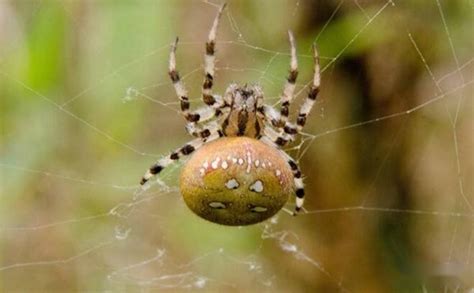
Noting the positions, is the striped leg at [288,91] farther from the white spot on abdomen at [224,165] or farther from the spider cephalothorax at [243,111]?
the white spot on abdomen at [224,165]

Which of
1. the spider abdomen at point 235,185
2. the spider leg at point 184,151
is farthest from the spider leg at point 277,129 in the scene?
the spider abdomen at point 235,185

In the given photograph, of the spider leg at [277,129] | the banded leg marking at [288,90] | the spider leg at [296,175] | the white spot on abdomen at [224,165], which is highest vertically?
the banded leg marking at [288,90]

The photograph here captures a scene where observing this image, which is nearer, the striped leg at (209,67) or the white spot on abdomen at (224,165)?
the white spot on abdomen at (224,165)

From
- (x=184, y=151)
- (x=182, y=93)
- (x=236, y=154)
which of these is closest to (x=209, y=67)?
(x=182, y=93)

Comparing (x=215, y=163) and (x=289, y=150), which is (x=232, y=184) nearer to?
(x=215, y=163)

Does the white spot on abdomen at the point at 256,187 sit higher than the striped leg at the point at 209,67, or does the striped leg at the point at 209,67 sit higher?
the striped leg at the point at 209,67

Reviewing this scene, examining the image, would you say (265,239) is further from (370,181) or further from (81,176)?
(81,176)

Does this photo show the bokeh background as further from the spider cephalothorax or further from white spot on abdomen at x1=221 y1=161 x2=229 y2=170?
white spot on abdomen at x1=221 y1=161 x2=229 y2=170

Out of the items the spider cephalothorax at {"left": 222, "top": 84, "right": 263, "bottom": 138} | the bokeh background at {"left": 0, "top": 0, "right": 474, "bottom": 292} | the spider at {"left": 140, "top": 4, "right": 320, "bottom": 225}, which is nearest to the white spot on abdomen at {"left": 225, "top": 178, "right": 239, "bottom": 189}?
the spider at {"left": 140, "top": 4, "right": 320, "bottom": 225}
